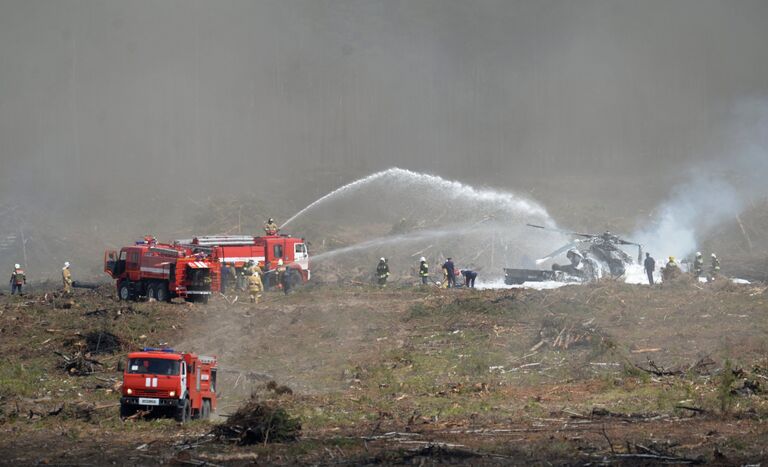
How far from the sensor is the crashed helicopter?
4072 cm

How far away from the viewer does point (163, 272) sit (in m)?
36.9

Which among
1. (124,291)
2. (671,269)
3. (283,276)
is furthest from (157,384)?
(671,269)

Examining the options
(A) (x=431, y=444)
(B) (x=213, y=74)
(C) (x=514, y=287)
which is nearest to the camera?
(A) (x=431, y=444)

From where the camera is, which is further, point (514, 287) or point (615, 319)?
point (514, 287)

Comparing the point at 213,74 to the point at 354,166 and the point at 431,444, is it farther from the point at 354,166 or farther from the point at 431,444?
the point at 431,444

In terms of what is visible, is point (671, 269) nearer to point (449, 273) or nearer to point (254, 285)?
point (449, 273)

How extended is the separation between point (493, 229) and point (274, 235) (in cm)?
1488

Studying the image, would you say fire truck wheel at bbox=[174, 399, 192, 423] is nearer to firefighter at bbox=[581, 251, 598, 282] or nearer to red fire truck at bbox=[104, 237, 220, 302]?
red fire truck at bbox=[104, 237, 220, 302]

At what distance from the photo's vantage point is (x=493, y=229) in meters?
52.4

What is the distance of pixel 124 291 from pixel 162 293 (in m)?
2.55

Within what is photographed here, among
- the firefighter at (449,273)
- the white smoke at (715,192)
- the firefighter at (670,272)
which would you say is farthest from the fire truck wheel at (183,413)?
the white smoke at (715,192)

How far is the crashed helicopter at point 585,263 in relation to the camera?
40.7 meters

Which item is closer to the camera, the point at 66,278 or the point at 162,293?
the point at 162,293

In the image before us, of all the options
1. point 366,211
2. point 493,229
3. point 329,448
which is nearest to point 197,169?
point 366,211
